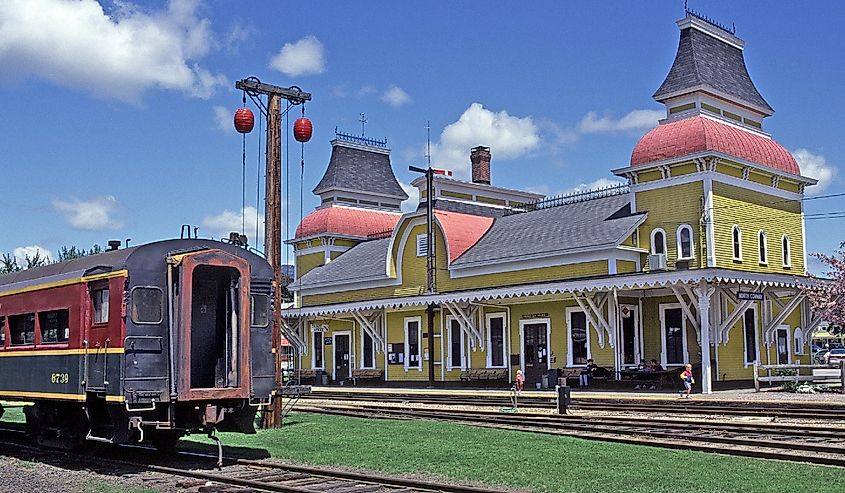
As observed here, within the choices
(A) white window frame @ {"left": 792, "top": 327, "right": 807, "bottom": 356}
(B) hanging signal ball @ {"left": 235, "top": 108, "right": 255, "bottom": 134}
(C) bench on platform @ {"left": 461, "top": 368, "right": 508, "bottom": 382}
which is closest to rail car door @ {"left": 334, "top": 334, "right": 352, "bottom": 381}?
(C) bench on platform @ {"left": 461, "top": 368, "right": 508, "bottom": 382}

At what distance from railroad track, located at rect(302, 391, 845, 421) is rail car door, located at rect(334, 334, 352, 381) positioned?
12633 mm

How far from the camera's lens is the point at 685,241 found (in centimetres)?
3181

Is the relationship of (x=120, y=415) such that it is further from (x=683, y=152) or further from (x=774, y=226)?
(x=774, y=226)

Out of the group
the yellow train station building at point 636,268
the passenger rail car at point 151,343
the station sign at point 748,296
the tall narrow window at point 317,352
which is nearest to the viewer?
the passenger rail car at point 151,343

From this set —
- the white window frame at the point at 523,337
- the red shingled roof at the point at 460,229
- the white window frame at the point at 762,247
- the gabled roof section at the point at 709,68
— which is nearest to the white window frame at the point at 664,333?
the white window frame at the point at 762,247

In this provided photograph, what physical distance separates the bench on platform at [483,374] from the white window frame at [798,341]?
10.5 metres

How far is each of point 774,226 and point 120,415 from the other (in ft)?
88.4

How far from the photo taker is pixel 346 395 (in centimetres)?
3353

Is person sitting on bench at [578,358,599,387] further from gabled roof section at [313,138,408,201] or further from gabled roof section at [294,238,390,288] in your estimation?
gabled roof section at [313,138,408,201]

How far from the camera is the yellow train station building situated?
31.0 metres

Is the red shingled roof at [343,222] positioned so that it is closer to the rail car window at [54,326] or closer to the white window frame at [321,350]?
the white window frame at [321,350]

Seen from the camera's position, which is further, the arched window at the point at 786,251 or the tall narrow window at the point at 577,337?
the arched window at the point at 786,251

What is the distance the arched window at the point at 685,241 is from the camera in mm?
31625

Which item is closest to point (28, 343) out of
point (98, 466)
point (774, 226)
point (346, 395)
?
point (98, 466)
